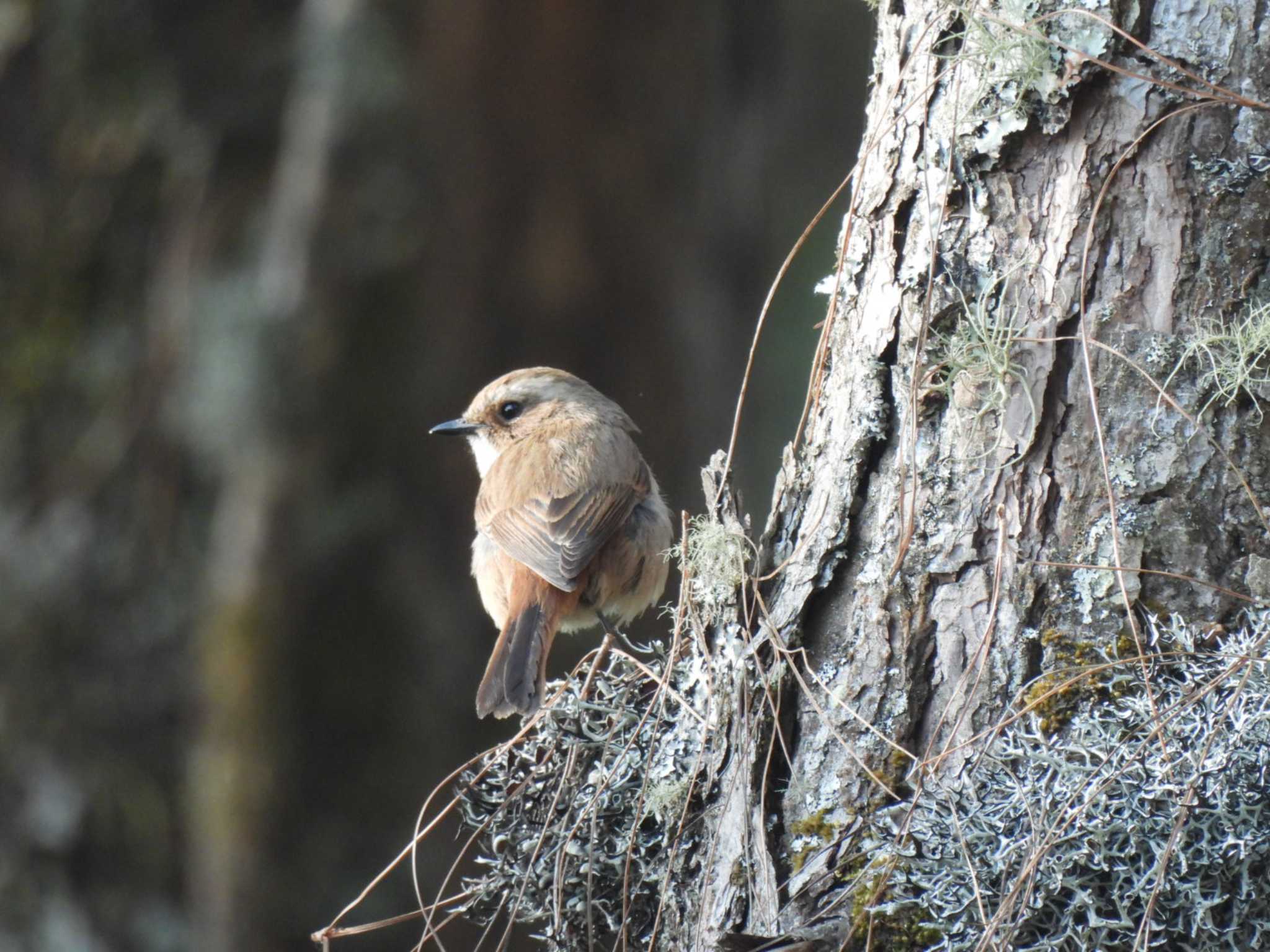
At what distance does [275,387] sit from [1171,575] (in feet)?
14.7

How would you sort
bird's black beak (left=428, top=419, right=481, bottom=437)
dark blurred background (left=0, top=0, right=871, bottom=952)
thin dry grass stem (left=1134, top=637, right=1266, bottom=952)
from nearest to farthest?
thin dry grass stem (left=1134, top=637, right=1266, bottom=952), bird's black beak (left=428, top=419, right=481, bottom=437), dark blurred background (left=0, top=0, right=871, bottom=952)

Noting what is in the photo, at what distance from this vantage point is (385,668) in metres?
6.09

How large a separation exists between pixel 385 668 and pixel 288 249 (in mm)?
1983

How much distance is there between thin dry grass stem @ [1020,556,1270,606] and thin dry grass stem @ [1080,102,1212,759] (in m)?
0.03

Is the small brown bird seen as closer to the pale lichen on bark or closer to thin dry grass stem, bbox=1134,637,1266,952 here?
the pale lichen on bark

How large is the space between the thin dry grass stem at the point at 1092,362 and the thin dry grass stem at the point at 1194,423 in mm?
47

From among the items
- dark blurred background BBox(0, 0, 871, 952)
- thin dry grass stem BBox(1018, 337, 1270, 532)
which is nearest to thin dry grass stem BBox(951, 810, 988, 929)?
thin dry grass stem BBox(1018, 337, 1270, 532)

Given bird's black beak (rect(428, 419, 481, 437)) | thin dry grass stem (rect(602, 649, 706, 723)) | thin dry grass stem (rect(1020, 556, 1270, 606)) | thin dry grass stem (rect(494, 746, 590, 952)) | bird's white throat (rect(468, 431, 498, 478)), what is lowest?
thin dry grass stem (rect(494, 746, 590, 952))

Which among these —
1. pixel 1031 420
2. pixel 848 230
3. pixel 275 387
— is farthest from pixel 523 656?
pixel 275 387

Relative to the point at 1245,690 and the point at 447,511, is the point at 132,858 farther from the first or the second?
the point at 1245,690

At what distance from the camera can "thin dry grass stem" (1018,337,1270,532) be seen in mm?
2379

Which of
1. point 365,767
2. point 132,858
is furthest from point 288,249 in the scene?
point 132,858

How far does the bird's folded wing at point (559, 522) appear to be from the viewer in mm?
4309

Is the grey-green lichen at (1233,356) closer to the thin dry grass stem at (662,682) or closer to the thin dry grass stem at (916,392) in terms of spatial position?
the thin dry grass stem at (916,392)
